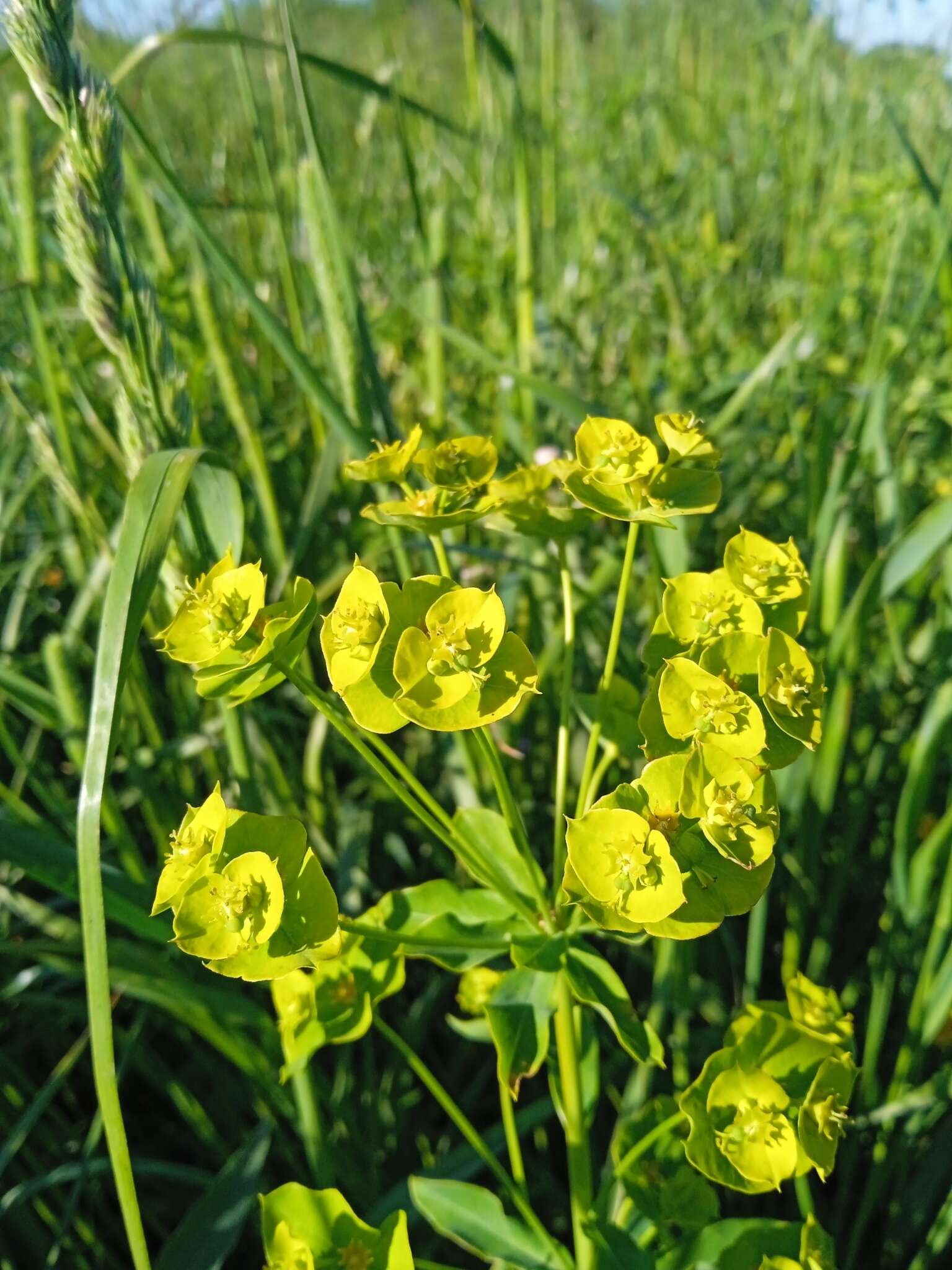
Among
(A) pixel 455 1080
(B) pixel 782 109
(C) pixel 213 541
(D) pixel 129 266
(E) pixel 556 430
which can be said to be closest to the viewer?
(D) pixel 129 266

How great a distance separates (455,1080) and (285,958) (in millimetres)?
744

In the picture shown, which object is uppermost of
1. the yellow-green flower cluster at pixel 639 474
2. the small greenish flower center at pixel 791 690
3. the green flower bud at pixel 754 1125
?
the yellow-green flower cluster at pixel 639 474

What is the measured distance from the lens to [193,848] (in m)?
0.69

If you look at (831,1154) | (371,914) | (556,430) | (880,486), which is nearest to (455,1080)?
(371,914)

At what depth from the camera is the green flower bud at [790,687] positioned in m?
0.71

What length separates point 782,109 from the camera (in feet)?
10.1

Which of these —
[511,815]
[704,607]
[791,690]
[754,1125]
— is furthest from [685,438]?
[754,1125]

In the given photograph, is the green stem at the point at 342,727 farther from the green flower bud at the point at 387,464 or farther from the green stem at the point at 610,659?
the green flower bud at the point at 387,464

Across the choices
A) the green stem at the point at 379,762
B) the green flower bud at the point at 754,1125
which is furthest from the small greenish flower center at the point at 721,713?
the green flower bud at the point at 754,1125

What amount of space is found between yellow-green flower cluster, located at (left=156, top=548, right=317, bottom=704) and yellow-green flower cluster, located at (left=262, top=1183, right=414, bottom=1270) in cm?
43

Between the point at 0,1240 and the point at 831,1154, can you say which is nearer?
the point at 831,1154

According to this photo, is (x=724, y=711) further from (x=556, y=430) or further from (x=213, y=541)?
(x=556, y=430)

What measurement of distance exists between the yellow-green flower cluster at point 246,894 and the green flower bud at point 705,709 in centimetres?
28

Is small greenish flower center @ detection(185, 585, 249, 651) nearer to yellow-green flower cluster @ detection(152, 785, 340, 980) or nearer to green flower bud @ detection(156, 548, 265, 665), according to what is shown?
green flower bud @ detection(156, 548, 265, 665)
